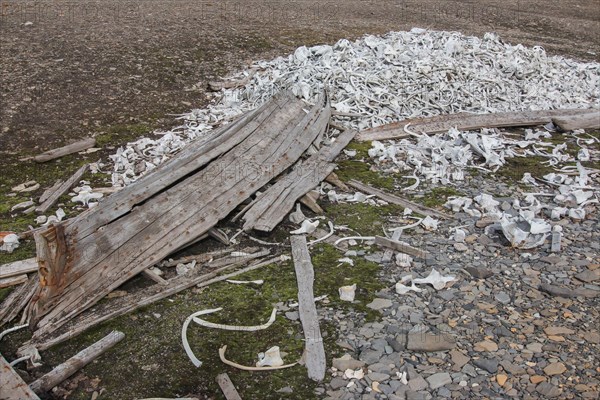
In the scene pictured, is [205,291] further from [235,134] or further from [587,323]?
[587,323]

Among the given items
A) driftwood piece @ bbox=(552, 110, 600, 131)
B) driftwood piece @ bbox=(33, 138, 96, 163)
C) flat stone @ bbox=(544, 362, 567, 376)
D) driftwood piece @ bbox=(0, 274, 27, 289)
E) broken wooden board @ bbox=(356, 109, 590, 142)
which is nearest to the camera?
flat stone @ bbox=(544, 362, 567, 376)

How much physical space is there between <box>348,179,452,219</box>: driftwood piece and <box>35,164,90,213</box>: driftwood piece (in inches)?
139

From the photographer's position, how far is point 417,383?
4.27 metres

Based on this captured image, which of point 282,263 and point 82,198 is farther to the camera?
point 82,198

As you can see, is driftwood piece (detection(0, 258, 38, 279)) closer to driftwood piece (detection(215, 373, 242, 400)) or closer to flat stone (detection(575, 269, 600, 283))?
driftwood piece (detection(215, 373, 242, 400))

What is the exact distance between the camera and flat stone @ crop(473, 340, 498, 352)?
15.1 ft

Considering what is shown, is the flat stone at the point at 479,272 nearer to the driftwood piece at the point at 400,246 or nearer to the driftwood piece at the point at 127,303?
the driftwood piece at the point at 400,246

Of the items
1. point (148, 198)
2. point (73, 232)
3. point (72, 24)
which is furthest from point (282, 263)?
point (72, 24)

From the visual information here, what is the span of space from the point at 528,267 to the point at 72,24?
1162 cm

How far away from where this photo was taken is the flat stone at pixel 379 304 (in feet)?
16.7

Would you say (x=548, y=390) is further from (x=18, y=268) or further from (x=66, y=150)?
(x=66, y=150)

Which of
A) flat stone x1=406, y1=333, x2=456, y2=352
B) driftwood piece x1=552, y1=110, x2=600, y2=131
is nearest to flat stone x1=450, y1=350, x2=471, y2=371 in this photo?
flat stone x1=406, y1=333, x2=456, y2=352

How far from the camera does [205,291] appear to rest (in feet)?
17.4

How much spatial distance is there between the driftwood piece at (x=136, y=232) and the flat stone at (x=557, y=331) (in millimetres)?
3242
